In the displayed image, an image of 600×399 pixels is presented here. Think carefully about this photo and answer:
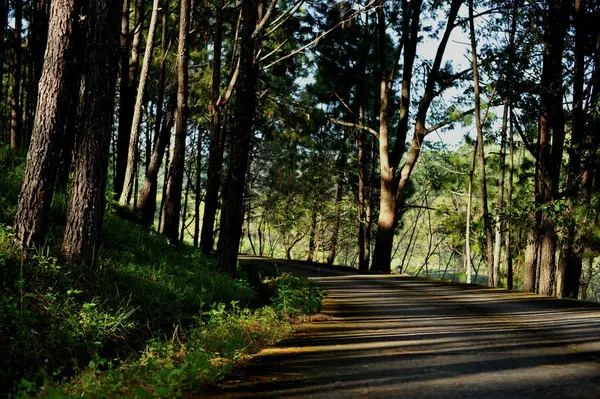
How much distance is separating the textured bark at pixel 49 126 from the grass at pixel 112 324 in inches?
14.7

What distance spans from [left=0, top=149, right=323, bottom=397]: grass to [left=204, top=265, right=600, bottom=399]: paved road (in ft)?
1.60

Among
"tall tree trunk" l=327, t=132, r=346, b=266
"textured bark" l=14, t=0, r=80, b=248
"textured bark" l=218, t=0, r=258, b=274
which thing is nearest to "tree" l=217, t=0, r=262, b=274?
"textured bark" l=218, t=0, r=258, b=274

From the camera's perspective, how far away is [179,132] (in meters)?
18.6

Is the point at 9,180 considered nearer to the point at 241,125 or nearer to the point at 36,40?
the point at 241,125

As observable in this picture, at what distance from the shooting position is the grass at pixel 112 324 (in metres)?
5.19

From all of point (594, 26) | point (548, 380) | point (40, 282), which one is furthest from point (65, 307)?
point (594, 26)

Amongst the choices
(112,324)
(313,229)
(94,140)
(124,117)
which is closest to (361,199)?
(313,229)

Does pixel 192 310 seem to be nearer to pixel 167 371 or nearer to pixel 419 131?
pixel 167 371

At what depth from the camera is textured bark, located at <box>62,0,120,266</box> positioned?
9.23m

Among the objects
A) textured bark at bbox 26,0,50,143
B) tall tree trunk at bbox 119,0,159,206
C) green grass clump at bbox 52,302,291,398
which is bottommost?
green grass clump at bbox 52,302,291,398

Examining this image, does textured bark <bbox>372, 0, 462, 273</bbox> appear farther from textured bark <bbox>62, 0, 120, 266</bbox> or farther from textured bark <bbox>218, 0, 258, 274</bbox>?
textured bark <bbox>62, 0, 120, 266</bbox>

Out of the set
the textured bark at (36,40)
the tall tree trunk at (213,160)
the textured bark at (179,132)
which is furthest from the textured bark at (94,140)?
the tall tree trunk at (213,160)

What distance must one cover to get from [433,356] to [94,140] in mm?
6137

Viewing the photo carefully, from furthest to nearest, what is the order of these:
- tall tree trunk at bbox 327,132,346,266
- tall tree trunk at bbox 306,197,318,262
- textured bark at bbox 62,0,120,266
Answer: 1. tall tree trunk at bbox 306,197,318,262
2. tall tree trunk at bbox 327,132,346,266
3. textured bark at bbox 62,0,120,266
